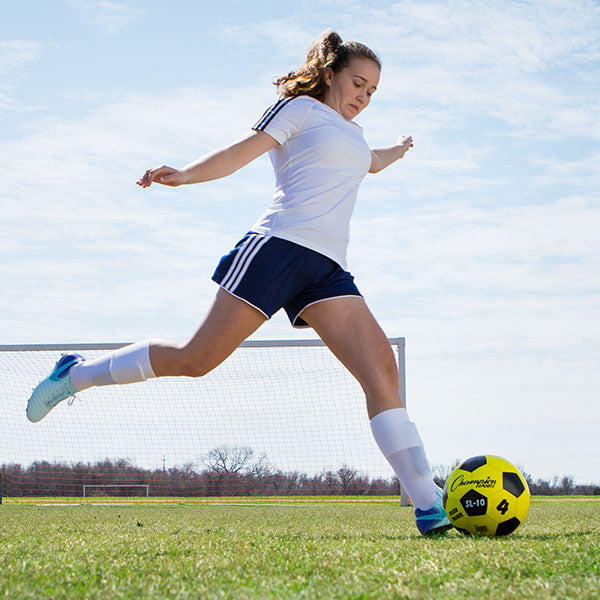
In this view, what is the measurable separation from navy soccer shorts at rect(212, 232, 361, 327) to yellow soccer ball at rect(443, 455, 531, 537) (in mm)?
1084

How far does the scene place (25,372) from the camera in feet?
36.8

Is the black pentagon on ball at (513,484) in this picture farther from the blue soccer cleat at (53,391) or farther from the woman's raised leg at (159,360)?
the blue soccer cleat at (53,391)

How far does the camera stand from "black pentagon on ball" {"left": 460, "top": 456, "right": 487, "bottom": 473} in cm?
346

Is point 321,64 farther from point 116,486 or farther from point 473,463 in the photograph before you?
point 116,486

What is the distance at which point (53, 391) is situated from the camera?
4.05 meters

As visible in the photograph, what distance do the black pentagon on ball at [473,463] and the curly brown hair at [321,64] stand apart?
6.85ft

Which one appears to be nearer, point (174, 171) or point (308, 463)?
point (174, 171)

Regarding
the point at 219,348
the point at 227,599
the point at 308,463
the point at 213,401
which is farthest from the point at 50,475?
the point at 227,599

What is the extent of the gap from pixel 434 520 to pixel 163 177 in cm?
216

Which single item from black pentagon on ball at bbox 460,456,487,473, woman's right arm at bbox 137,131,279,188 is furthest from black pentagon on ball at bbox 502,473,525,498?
woman's right arm at bbox 137,131,279,188

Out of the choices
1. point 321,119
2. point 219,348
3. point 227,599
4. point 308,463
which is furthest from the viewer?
point 308,463

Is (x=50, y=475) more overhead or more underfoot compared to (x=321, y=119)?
more underfoot

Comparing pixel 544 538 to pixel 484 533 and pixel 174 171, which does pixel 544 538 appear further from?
pixel 174 171

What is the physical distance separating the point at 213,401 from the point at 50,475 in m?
2.79
